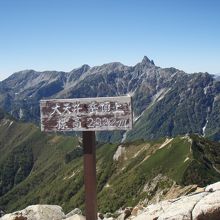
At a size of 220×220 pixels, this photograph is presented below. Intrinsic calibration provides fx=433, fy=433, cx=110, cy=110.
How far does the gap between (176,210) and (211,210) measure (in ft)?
5.89

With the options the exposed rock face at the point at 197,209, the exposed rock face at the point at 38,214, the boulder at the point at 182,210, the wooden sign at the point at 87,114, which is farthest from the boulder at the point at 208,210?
the exposed rock face at the point at 38,214

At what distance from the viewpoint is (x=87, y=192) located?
21125mm

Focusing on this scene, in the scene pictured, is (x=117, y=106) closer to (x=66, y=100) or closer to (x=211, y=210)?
(x=66, y=100)

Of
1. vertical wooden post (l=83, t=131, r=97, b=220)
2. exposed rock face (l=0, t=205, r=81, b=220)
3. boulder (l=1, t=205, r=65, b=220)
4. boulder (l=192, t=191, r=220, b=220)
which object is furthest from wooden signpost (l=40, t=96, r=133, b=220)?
boulder (l=1, t=205, r=65, b=220)

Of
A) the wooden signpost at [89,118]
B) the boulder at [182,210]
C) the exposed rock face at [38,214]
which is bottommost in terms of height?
the exposed rock face at [38,214]

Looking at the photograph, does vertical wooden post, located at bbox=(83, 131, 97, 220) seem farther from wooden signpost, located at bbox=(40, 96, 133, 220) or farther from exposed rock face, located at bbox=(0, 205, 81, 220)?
exposed rock face, located at bbox=(0, 205, 81, 220)

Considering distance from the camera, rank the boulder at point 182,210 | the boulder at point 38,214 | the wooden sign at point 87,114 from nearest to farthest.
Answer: the wooden sign at point 87,114 < the boulder at point 182,210 < the boulder at point 38,214

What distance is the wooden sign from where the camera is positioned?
19.9 meters

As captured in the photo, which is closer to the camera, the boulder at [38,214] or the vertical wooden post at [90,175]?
the vertical wooden post at [90,175]

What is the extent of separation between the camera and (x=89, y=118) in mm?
20453

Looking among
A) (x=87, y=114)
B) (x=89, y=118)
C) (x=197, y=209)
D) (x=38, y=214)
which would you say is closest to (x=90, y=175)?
(x=89, y=118)

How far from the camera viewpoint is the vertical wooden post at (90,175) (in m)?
21.1

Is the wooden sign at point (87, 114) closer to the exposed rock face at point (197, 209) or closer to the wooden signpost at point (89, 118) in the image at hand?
the wooden signpost at point (89, 118)

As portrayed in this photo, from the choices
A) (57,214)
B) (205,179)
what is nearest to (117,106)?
(57,214)
